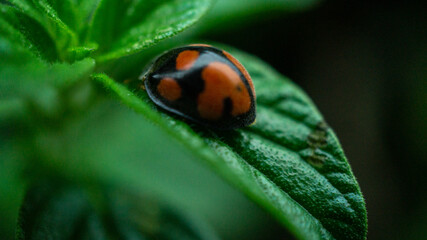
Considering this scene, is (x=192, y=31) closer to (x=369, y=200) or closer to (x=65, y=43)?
(x=65, y=43)

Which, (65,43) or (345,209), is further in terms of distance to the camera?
(65,43)

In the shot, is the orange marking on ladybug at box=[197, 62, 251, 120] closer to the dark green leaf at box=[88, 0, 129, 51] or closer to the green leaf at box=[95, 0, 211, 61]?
the green leaf at box=[95, 0, 211, 61]

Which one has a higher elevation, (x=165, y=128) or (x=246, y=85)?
(x=246, y=85)

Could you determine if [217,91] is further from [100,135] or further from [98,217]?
[100,135]

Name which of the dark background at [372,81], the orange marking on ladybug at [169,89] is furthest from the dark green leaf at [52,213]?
the dark background at [372,81]

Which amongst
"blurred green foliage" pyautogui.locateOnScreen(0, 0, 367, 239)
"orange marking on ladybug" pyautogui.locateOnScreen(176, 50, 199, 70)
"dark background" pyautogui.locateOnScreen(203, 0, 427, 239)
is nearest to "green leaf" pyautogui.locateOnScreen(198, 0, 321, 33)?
"blurred green foliage" pyautogui.locateOnScreen(0, 0, 367, 239)

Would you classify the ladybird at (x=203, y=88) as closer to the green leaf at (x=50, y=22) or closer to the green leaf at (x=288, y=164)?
the green leaf at (x=288, y=164)

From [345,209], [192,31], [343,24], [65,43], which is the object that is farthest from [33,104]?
[343,24]

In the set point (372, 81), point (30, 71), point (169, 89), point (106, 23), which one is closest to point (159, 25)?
point (106, 23)
